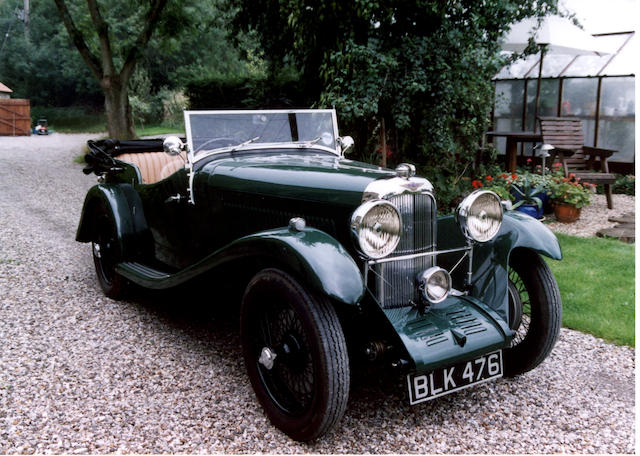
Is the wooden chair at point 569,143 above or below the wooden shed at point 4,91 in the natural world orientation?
below

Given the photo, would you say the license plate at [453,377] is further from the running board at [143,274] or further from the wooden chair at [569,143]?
the wooden chair at [569,143]

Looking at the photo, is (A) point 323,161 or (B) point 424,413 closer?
(B) point 424,413

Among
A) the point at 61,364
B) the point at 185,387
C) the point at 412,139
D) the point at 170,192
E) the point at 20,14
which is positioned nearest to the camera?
the point at 185,387

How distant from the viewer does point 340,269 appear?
7.86 ft

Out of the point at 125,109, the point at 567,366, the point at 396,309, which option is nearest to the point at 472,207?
the point at 396,309

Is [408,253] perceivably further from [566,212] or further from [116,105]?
[116,105]

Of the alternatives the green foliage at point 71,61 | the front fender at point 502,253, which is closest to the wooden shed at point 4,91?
the green foliage at point 71,61

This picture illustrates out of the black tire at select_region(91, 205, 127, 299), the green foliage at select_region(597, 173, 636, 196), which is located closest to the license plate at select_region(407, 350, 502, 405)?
the black tire at select_region(91, 205, 127, 299)

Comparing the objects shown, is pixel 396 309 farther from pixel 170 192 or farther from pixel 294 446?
pixel 170 192

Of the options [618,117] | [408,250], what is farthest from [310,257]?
[618,117]

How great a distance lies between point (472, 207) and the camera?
286 centimetres

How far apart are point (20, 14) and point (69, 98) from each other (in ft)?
19.2

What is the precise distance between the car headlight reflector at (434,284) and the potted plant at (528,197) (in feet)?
13.8

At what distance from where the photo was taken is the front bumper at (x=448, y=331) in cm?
247
